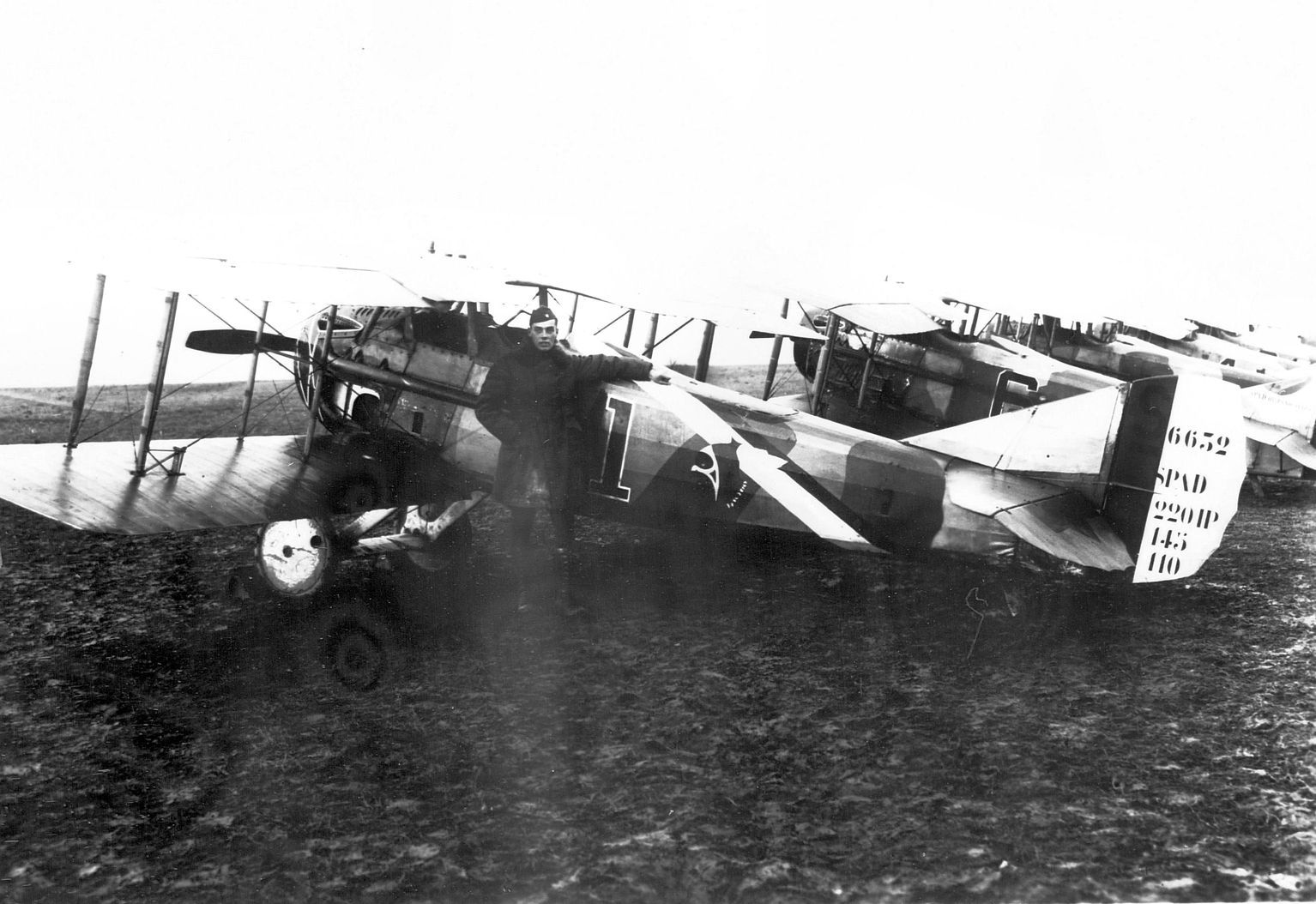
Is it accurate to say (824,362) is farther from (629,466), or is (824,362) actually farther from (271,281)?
(271,281)

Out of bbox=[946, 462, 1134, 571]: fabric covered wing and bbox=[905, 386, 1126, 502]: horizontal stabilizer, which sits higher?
bbox=[905, 386, 1126, 502]: horizontal stabilizer

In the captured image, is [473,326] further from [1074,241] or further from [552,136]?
[1074,241]

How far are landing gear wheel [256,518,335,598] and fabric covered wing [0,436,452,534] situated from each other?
122 mm

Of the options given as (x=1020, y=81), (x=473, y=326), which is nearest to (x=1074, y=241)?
(x=1020, y=81)

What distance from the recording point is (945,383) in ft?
34.6

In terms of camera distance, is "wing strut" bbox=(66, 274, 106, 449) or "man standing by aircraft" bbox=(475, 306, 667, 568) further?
"man standing by aircraft" bbox=(475, 306, 667, 568)

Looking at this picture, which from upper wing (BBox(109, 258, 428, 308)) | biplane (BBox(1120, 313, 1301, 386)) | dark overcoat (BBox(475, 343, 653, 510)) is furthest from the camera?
biplane (BBox(1120, 313, 1301, 386))

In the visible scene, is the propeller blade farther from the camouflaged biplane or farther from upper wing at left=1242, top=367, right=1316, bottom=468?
upper wing at left=1242, top=367, right=1316, bottom=468

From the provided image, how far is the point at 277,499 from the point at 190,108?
8.14 m

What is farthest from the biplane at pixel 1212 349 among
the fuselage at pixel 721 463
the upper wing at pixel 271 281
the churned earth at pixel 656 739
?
the upper wing at pixel 271 281

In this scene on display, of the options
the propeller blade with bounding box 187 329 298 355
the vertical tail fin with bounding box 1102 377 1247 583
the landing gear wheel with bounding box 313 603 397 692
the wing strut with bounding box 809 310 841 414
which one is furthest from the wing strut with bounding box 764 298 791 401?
the landing gear wheel with bounding box 313 603 397 692

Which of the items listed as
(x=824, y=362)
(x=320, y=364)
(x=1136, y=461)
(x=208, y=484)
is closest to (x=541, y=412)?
(x=320, y=364)

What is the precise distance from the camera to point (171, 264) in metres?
6.17

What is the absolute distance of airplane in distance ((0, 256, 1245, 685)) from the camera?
19.2 feet
